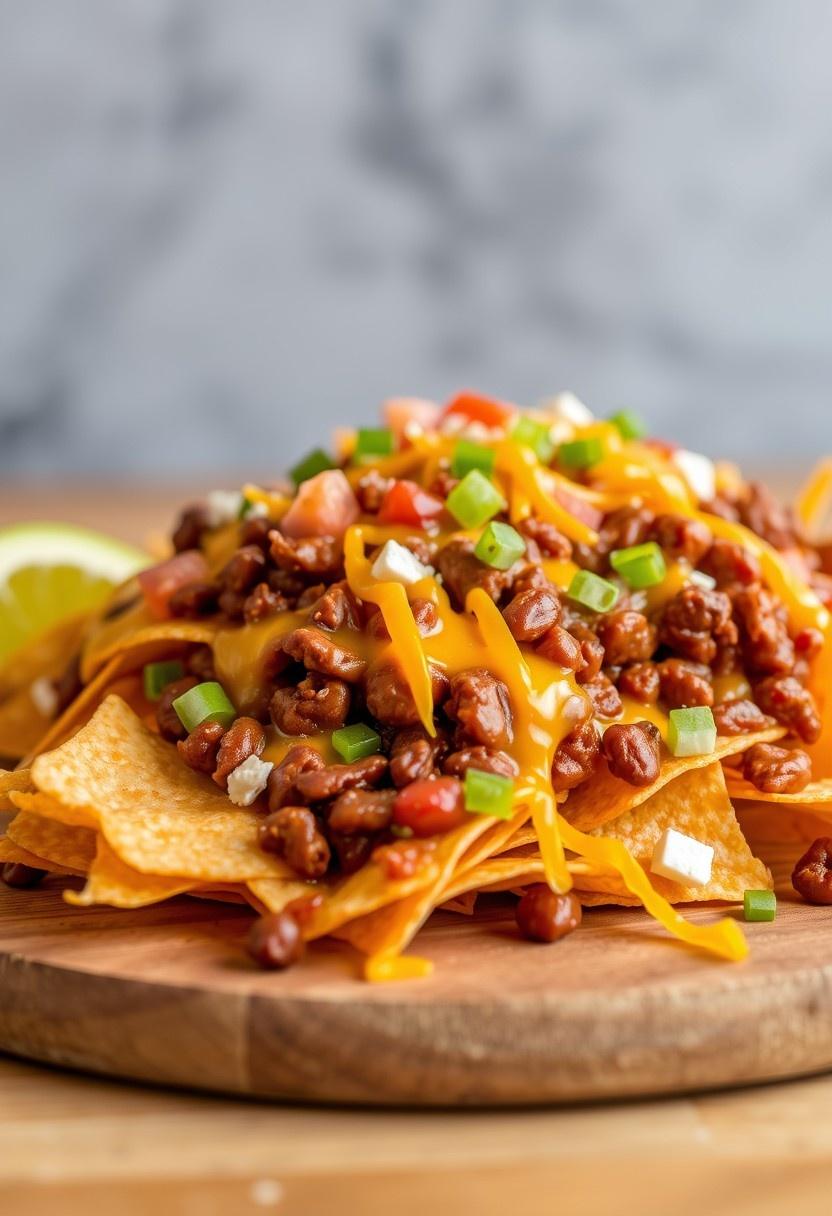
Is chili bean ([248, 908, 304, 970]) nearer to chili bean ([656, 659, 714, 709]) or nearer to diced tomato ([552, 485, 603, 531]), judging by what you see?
chili bean ([656, 659, 714, 709])

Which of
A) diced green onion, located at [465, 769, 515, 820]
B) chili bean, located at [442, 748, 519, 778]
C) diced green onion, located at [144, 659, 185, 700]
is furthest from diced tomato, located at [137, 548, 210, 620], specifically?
diced green onion, located at [465, 769, 515, 820]

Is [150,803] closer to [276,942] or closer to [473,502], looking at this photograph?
[276,942]

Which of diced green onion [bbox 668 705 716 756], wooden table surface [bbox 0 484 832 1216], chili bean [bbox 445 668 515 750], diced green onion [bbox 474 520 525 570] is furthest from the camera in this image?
diced green onion [bbox 474 520 525 570]

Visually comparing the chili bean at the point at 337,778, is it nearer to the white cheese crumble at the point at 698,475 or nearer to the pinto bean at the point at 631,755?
the pinto bean at the point at 631,755

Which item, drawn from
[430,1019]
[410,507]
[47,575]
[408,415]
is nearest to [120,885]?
[430,1019]

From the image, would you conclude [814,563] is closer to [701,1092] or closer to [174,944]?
[701,1092]
